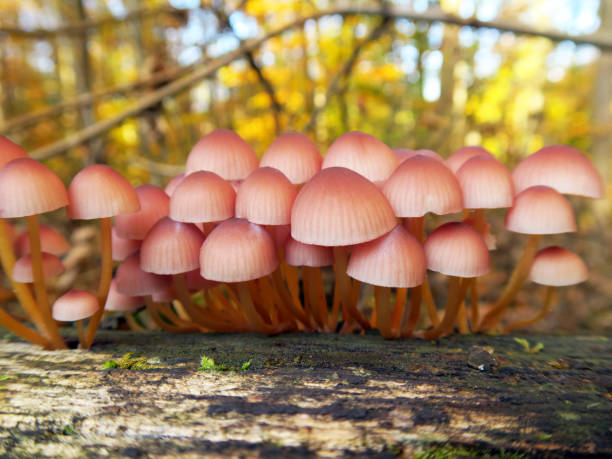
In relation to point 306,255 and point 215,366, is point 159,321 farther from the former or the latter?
point 306,255

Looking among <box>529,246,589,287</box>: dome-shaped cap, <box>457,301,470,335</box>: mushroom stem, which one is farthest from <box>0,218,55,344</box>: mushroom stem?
<box>529,246,589,287</box>: dome-shaped cap

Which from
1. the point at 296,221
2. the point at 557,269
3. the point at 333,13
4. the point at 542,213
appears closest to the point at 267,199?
the point at 296,221

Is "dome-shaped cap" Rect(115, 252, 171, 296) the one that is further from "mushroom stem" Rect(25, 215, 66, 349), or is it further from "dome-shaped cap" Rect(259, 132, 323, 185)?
"dome-shaped cap" Rect(259, 132, 323, 185)

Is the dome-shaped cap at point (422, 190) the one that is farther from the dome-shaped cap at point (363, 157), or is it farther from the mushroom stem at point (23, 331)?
the mushroom stem at point (23, 331)

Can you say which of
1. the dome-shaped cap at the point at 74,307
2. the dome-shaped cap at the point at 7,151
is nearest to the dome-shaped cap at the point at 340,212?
the dome-shaped cap at the point at 74,307

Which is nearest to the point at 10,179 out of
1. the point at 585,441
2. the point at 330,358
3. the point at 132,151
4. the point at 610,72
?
the point at 330,358
